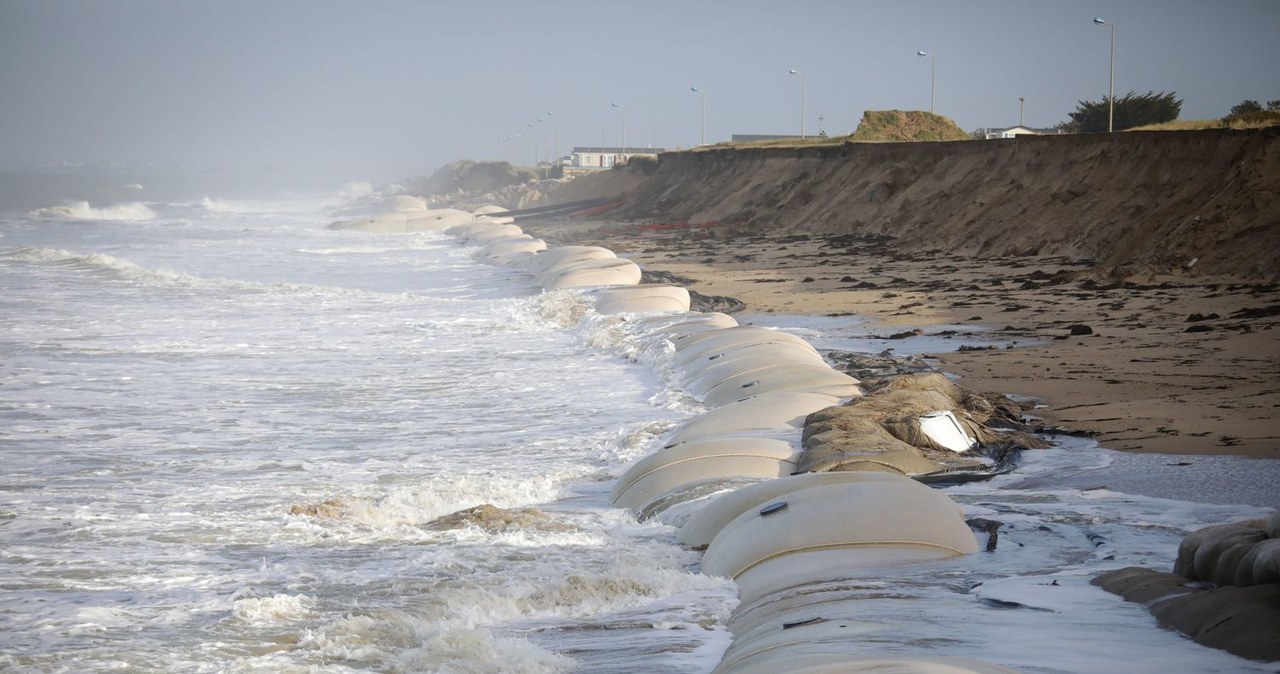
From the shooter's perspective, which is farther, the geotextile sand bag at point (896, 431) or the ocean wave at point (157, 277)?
the ocean wave at point (157, 277)

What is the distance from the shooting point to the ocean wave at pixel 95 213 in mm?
85125

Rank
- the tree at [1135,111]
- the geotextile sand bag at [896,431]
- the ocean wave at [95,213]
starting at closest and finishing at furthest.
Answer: the geotextile sand bag at [896,431], the tree at [1135,111], the ocean wave at [95,213]

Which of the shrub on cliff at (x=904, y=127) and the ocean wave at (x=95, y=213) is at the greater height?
the shrub on cliff at (x=904, y=127)

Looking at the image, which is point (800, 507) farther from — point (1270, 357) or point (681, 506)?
point (1270, 357)

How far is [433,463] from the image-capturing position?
13047mm

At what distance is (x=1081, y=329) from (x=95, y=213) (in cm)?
8622

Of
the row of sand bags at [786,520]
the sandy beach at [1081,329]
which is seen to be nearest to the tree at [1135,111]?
the sandy beach at [1081,329]

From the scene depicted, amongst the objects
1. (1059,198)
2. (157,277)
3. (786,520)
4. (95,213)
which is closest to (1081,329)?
(786,520)

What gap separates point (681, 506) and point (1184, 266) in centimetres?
1622

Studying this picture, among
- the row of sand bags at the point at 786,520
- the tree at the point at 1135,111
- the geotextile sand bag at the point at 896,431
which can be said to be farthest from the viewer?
the tree at the point at 1135,111

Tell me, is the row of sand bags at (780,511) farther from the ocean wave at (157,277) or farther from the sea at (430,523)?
the ocean wave at (157,277)

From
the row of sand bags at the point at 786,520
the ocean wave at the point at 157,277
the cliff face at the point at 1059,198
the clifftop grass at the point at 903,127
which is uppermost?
the clifftop grass at the point at 903,127

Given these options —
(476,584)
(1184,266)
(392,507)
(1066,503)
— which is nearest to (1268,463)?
(1066,503)

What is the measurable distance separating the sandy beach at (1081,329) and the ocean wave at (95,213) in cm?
6339
